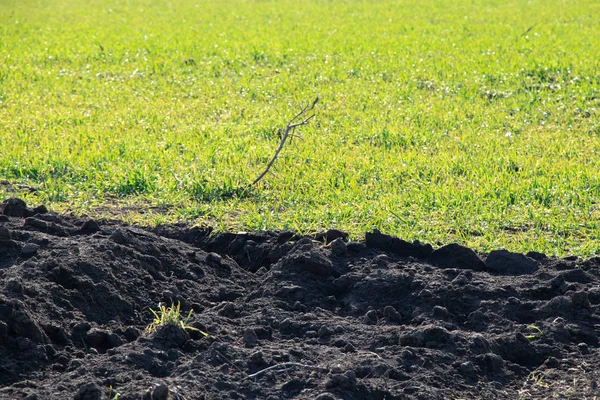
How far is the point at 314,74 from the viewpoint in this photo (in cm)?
1204

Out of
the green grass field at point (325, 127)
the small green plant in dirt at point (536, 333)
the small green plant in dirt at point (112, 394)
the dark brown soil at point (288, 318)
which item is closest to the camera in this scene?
the small green plant in dirt at point (112, 394)

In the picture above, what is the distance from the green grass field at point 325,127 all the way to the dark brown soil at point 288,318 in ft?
2.33

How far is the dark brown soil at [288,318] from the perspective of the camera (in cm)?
373

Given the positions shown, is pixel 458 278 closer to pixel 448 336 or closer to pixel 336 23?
pixel 448 336

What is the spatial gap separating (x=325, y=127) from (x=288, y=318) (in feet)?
16.2

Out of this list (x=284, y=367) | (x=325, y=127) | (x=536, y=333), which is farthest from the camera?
(x=325, y=127)

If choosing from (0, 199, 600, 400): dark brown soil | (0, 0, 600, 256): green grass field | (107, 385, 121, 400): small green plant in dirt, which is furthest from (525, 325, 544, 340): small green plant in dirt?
(107, 385, 121, 400): small green plant in dirt

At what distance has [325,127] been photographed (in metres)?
9.05

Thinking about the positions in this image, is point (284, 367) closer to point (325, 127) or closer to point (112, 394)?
point (112, 394)

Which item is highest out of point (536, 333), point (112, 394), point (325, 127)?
point (325, 127)

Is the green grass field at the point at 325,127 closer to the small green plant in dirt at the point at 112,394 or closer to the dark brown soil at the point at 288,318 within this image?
the dark brown soil at the point at 288,318

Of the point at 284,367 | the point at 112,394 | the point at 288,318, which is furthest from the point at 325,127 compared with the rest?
the point at 112,394

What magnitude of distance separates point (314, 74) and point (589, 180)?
589 centimetres

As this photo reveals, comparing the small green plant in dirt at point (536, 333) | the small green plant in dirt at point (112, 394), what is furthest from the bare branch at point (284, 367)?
the small green plant in dirt at point (536, 333)
